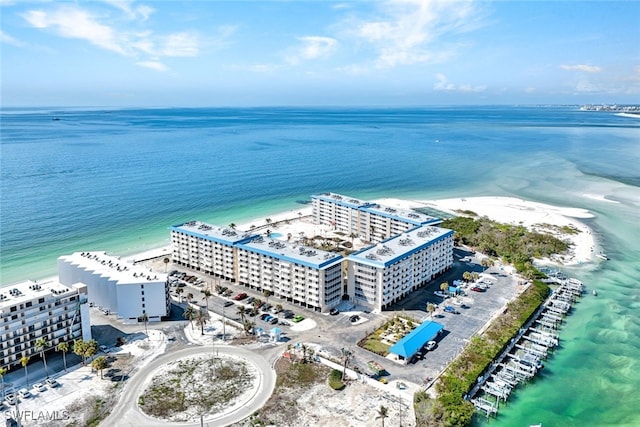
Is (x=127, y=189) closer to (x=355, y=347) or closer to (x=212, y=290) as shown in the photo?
(x=212, y=290)

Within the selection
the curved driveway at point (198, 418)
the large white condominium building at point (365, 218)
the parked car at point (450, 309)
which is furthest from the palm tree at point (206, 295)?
the large white condominium building at point (365, 218)

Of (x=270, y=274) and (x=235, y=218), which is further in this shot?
(x=235, y=218)

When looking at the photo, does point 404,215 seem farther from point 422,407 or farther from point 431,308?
point 422,407

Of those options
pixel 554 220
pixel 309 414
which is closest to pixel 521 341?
pixel 309 414

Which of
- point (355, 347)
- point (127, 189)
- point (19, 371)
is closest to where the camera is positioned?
point (19, 371)

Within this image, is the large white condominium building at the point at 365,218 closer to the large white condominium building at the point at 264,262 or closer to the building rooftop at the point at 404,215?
the building rooftop at the point at 404,215

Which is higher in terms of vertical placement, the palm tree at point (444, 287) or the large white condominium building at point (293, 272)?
the large white condominium building at point (293, 272)
